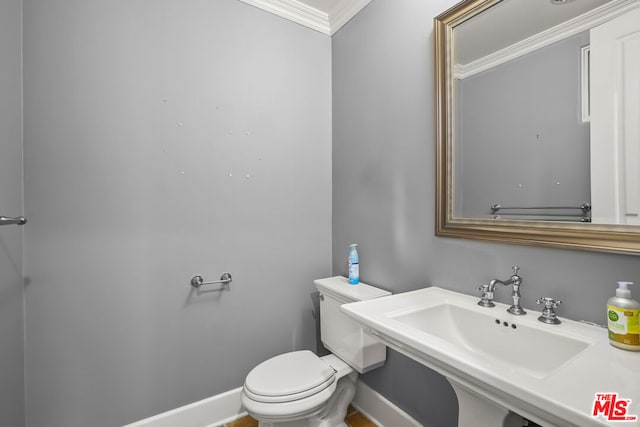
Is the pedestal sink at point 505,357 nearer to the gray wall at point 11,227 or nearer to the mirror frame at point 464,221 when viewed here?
the mirror frame at point 464,221

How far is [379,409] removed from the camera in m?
1.60

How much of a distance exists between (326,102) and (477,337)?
164 centimetres

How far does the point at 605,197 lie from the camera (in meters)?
0.89

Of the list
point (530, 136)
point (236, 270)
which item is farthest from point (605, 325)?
point (236, 270)

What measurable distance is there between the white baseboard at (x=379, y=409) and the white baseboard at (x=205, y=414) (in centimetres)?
69

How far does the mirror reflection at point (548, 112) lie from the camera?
86 centimetres

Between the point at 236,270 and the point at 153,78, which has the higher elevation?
the point at 153,78

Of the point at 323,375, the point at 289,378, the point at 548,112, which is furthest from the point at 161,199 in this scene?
the point at 548,112

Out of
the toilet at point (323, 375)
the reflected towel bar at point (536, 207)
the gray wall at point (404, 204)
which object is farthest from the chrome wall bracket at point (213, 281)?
the reflected towel bar at point (536, 207)

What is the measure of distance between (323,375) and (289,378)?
0.53 ft

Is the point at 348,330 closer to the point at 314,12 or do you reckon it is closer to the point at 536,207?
the point at 536,207

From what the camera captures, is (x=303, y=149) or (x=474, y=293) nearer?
(x=474, y=293)

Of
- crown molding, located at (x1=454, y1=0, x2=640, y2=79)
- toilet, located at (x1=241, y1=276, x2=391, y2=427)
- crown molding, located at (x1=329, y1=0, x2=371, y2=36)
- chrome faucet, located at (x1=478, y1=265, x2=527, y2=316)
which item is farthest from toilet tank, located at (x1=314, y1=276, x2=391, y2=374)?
crown molding, located at (x1=329, y1=0, x2=371, y2=36)

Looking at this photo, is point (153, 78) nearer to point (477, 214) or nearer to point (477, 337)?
point (477, 214)
